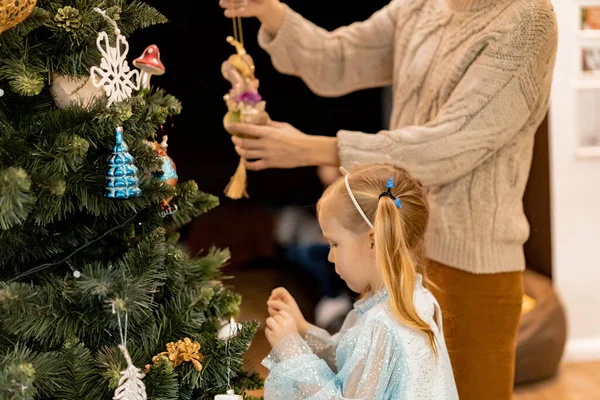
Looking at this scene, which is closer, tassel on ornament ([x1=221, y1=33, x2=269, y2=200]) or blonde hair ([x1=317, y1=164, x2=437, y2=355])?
blonde hair ([x1=317, y1=164, x2=437, y2=355])

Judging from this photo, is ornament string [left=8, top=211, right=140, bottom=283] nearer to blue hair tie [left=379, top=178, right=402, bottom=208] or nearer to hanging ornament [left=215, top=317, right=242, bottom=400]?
hanging ornament [left=215, top=317, right=242, bottom=400]

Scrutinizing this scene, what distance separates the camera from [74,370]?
95 cm

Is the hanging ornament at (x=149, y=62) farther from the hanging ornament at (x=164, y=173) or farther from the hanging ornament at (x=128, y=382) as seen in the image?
the hanging ornament at (x=128, y=382)

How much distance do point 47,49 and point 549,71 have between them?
91 cm

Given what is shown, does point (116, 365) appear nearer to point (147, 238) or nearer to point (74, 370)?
point (74, 370)

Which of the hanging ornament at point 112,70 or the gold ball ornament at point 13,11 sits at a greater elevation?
the gold ball ornament at point 13,11

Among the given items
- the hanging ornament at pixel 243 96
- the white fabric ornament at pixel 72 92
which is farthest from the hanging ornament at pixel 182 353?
the hanging ornament at pixel 243 96

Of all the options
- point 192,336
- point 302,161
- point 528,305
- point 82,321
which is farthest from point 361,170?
point 528,305

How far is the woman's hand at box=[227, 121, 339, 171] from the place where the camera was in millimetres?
1460

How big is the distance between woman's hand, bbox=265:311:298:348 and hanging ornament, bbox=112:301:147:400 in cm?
30

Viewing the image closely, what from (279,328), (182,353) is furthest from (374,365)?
(182,353)

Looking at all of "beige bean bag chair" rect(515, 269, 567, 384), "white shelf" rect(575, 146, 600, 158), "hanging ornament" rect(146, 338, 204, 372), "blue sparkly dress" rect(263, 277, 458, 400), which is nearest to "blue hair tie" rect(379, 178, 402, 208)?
"blue sparkly dress" rect(263, 277, 458, 400)

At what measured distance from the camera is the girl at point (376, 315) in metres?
1.12

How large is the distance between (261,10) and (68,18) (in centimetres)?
73
